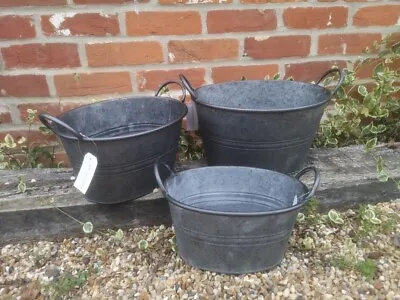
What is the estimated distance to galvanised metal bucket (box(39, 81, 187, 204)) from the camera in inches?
47.8

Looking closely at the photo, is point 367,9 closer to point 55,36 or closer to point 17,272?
point 55,36

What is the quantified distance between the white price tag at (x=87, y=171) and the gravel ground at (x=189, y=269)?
224mm

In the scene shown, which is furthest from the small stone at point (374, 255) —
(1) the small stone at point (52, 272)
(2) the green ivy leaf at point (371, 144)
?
(1) the small stone at point (52, 272)

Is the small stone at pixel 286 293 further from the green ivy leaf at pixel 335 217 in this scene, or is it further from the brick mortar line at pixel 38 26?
the brick mortar line at pixel 38 26

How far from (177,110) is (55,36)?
1.70 ft

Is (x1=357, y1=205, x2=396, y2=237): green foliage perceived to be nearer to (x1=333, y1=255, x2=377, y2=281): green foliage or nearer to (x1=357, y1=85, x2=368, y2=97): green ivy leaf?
(x1=333, y1=255, x2=377, y2=281): green foliage

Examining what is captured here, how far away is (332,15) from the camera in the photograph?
5.49ft

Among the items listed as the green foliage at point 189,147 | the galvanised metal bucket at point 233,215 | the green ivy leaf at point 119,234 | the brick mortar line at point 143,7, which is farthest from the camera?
the green foliage at point 189,147

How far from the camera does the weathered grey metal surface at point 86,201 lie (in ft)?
4.48

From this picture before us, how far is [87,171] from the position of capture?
47.3 inches

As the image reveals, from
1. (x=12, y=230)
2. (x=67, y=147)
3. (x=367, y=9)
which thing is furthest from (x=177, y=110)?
(x=367, y=9)

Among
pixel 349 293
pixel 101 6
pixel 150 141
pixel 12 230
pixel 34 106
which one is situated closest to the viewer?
pixel 349 293

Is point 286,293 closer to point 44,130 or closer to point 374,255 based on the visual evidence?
point 374,255

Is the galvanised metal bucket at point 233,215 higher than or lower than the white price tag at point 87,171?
lower
